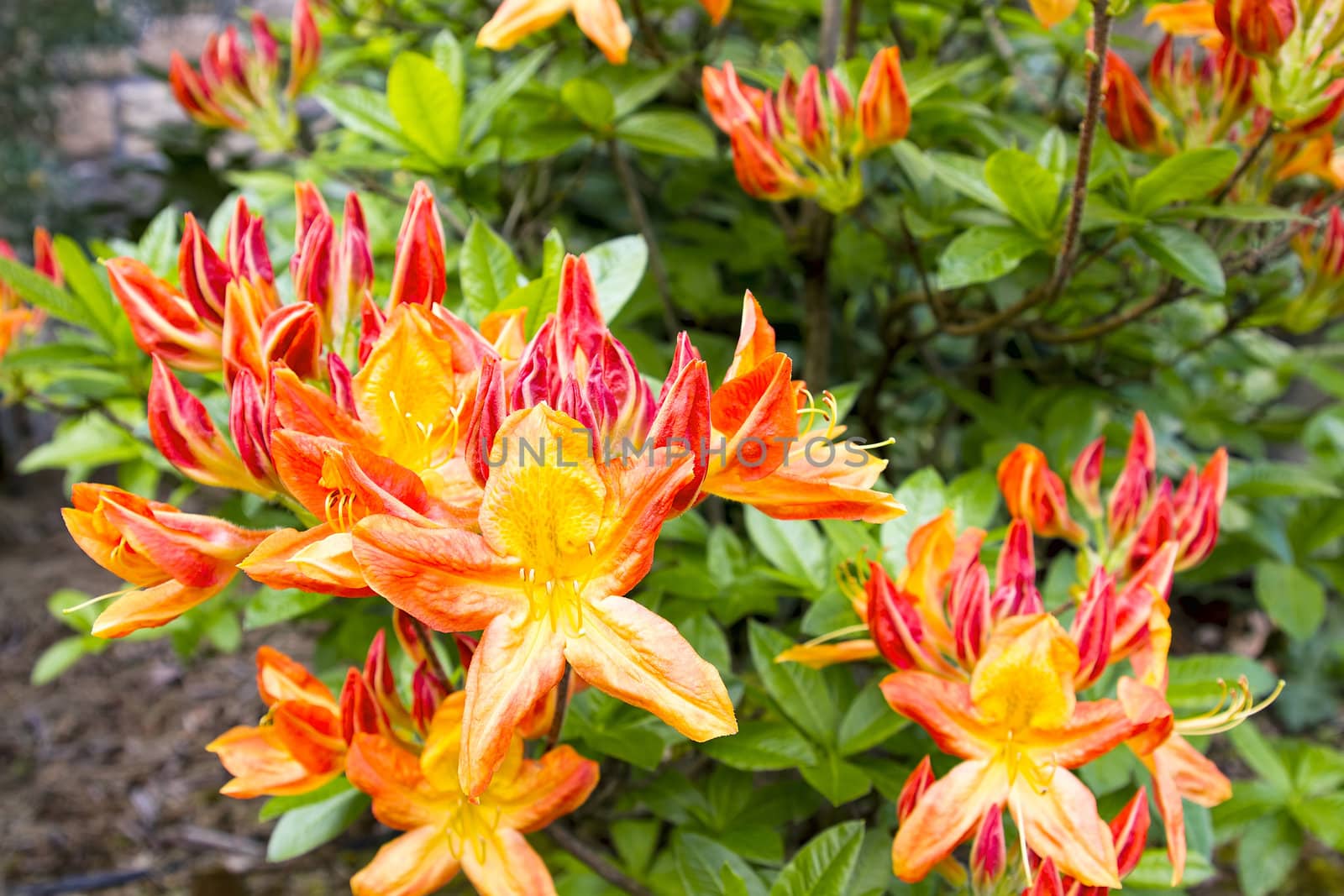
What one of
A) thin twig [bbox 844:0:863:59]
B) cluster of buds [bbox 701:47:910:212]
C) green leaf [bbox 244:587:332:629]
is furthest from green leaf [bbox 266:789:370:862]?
thin twig [bbox 844:0:863:59]

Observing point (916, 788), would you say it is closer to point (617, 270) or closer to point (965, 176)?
point (617, 270)

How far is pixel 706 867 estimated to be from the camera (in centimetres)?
97

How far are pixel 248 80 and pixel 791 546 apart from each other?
126cm

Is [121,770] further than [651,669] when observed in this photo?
Yes

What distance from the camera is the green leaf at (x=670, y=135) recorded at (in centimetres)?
137

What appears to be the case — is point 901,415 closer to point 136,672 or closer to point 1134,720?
point 1134,720

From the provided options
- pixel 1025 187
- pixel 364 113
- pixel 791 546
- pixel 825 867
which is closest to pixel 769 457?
pixel 825 867

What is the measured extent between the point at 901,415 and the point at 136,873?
185 centimetres

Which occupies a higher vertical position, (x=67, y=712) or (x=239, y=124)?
(x=239, y=124)

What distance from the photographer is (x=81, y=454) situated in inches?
63.1

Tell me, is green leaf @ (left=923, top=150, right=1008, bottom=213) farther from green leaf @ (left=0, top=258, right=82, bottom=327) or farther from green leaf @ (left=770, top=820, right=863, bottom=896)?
green leaf @ (left=0, top=258, right=82, bottom=327)

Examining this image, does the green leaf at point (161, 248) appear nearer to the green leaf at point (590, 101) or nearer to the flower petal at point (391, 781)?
the green leaf at point (590, 101)

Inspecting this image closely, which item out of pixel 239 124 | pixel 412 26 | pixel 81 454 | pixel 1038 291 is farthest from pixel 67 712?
pixel 1038 291

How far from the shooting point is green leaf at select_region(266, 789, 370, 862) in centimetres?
109
